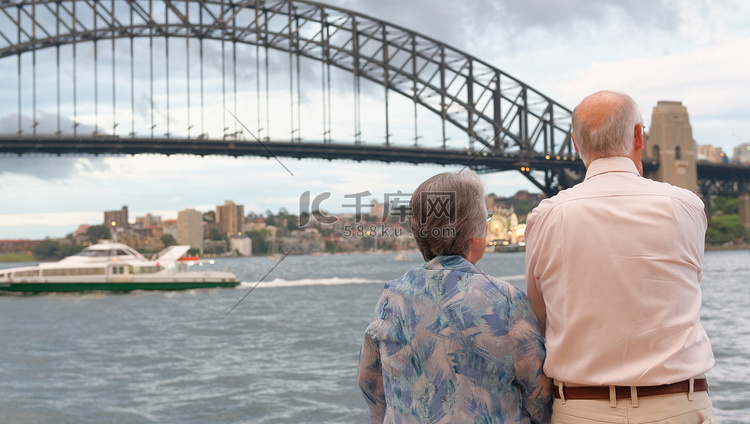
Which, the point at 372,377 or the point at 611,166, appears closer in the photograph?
the point at 611,166

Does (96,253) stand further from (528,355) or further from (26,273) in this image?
(528,355)

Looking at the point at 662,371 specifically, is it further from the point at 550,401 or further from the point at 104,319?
the point at 104,319

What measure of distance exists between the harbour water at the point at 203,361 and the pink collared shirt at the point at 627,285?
5.82 metres

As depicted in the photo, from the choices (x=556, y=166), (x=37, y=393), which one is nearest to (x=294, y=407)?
(x=37, y=393)

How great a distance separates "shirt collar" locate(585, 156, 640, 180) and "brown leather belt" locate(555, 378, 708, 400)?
497 mm

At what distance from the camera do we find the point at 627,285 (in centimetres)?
160

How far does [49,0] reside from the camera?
35250 millimetres

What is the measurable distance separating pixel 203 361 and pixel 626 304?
11.1m

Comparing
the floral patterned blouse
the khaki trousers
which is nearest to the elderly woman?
the floral patterned blouse

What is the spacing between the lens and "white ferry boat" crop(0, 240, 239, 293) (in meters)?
28.1

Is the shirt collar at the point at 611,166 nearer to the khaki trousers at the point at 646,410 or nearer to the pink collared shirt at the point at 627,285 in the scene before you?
the pink collared shirt at the point at 627,285

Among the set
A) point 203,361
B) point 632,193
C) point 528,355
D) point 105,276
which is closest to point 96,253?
point 105,276

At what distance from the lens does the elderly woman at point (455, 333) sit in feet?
5.35

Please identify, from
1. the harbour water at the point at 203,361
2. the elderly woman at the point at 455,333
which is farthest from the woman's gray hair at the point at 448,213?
the harbour water at the point at 203,361
